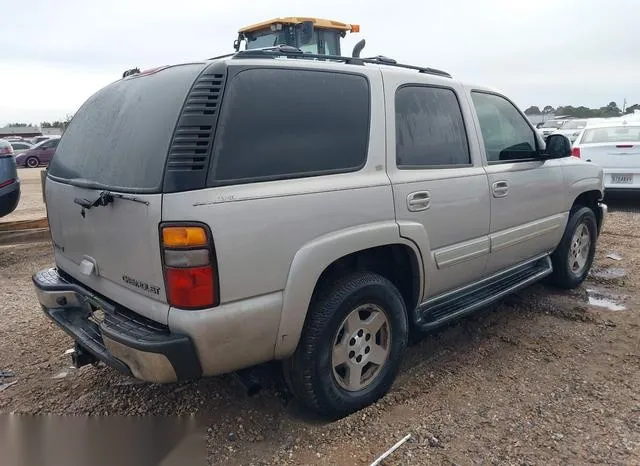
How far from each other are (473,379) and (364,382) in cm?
78

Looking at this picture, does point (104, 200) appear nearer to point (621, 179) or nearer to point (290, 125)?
point (290, 125)

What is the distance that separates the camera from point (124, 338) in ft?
7.65

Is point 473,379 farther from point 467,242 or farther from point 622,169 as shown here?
point 622,169

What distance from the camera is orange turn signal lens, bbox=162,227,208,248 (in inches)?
86.4

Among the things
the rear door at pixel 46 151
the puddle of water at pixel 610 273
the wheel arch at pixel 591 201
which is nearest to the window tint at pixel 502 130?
the wheel arch at pixel 591 201

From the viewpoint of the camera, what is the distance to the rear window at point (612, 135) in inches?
352

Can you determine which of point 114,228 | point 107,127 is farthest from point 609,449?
point 107,127

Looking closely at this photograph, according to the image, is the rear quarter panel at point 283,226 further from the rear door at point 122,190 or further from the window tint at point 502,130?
the window tint at point 502,130

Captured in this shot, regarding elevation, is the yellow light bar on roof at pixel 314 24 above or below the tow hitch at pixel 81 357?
above

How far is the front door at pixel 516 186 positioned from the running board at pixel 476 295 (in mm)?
99

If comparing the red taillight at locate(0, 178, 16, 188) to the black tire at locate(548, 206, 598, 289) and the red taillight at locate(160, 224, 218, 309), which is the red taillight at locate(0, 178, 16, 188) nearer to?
the red taillight at locate(160, 224, 218, 309)

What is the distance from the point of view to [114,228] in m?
2.45

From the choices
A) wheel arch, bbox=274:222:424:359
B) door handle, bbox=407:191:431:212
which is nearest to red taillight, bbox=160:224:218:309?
wheel arch, bbox=274:222:424:359

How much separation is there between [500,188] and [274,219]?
1998 millimetres
